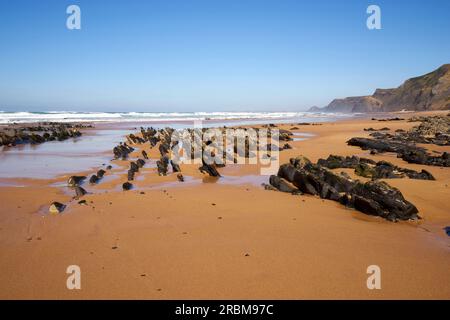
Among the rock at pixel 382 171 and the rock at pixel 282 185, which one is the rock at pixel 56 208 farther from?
the rock at pixel 382 171

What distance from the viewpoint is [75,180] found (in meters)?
11.1

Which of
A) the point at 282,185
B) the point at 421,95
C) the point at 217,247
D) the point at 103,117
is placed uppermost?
Result: the point at 421,95

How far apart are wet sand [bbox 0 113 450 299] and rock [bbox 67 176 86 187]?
1174mm

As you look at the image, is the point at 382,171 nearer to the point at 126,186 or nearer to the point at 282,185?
the point at 282,185

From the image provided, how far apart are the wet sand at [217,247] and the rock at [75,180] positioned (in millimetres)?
1174

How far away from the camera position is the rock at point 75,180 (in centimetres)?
1077

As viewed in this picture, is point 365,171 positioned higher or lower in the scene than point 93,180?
higher

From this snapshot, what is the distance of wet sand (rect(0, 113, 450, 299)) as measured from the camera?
4.35m

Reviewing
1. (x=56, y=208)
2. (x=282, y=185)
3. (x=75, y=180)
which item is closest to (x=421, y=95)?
(x=282, y=185)

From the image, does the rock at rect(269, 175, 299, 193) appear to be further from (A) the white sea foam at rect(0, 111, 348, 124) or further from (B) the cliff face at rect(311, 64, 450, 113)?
(B) the cliff face at rect(311, 64, 450, 113)

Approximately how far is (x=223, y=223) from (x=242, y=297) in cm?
282

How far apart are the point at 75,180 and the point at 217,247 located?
7285 millimetres
